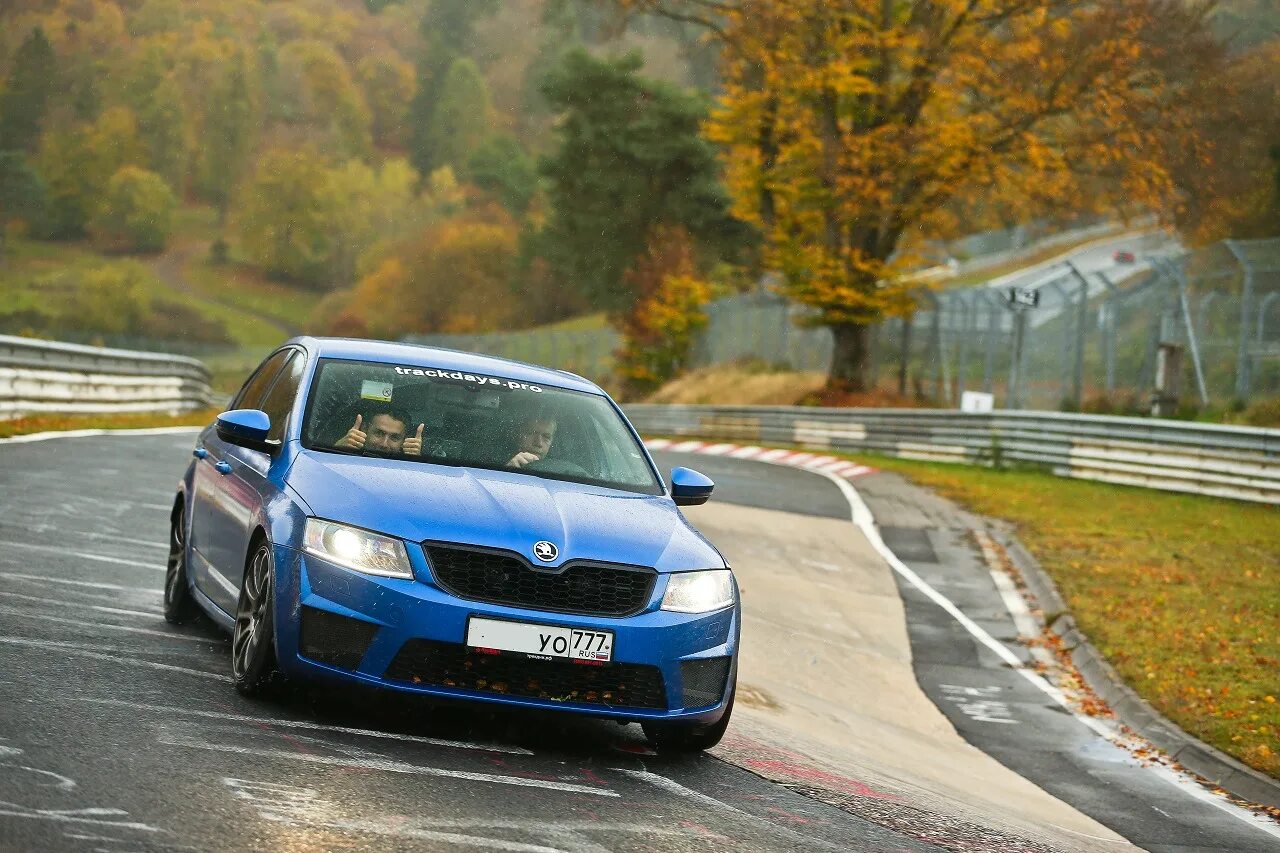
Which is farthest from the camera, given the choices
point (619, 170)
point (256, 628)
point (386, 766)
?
point (619, 170)

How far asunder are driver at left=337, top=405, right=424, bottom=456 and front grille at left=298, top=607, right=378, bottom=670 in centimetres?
108

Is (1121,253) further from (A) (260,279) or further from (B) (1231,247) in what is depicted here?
(A) (260,279)

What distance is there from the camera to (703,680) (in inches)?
266

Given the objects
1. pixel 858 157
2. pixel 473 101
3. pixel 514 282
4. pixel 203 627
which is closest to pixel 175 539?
pixel 203 627

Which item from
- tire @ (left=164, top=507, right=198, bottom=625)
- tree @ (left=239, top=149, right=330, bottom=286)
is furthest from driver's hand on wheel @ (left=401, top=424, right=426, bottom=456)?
tree @ (left=239, top=149, right=330, bottom=286)

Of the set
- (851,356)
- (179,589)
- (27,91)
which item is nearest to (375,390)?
(179,589)

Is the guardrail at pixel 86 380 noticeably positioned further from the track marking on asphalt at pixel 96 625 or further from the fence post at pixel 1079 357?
the fence post at pixel 1079 357

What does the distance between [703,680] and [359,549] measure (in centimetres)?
142

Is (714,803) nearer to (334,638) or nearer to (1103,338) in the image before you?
(334,638)

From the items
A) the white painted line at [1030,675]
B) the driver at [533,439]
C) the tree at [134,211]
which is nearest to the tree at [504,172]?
the tree at [134,211]

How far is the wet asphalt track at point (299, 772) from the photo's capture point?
16.5ft

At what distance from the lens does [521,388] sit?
26.1 feet

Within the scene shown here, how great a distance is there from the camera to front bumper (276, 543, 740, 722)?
20.6ft

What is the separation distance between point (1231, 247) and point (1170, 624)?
14978 mm
